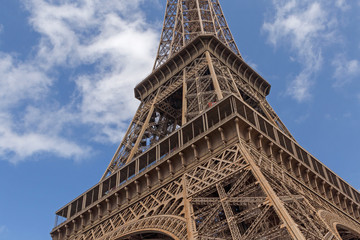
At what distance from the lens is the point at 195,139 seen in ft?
79.2

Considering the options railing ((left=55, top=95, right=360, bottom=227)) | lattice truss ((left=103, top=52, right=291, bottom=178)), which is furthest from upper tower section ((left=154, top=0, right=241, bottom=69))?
railing ((left=55, top=95, right=360, bottom=227))

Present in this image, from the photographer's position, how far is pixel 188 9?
52.6m

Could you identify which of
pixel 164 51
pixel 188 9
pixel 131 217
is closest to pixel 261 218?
pixel 131 217

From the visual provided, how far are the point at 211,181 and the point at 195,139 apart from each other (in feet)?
12.7

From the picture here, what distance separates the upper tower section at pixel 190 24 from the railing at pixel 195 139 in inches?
757

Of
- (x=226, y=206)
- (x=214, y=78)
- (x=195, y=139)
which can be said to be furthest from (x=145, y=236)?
(x=214, y=78)

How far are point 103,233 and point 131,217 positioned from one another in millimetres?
2226

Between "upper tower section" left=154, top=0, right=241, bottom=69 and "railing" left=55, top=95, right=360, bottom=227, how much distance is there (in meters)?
19.2

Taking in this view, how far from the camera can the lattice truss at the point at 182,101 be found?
107 feet

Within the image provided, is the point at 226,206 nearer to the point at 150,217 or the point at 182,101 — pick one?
the point at 150,217

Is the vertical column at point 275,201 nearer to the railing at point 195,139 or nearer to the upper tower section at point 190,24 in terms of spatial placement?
the railing at point 195,139

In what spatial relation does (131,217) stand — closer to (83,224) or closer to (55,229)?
(83,224)

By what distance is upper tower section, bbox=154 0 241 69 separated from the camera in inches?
1832

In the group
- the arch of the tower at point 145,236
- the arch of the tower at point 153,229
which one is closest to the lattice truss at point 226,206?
the arch of the tower at point 153,229
